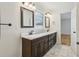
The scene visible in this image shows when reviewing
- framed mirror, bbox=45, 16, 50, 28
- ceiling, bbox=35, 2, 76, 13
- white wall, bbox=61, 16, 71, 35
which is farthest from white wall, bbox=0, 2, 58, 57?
white wall, bbox=61, 16, 71, 35

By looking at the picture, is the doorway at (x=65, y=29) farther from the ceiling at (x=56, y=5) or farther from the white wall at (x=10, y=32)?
the white wall at (x=10, y=32)

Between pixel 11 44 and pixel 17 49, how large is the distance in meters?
0.36

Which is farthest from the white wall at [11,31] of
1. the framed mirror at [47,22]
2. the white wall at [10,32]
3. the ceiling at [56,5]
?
the framed mirror at [47,22]

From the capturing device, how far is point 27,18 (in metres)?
3.57

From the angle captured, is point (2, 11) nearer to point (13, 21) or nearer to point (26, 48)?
point (13, 21)

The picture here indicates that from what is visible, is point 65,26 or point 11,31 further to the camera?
point 65,26

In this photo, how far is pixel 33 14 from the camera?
3.94 metres

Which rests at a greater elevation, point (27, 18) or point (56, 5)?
point (56, 5)

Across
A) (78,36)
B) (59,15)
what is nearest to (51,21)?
(59,15)

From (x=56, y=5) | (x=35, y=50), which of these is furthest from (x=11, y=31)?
(x=56, y=5)

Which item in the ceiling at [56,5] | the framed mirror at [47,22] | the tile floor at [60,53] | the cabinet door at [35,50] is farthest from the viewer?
the framed mirror at [47,22]

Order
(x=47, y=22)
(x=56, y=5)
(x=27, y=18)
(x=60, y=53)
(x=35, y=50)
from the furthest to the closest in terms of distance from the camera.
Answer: (x=47, y=22) < (x=56, y=5) < (x=60, y=53) < (x=27, y=18) < (x=35, y=50)

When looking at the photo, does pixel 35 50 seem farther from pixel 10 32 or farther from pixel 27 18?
pixel 27 18

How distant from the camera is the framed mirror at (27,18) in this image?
129 inches
